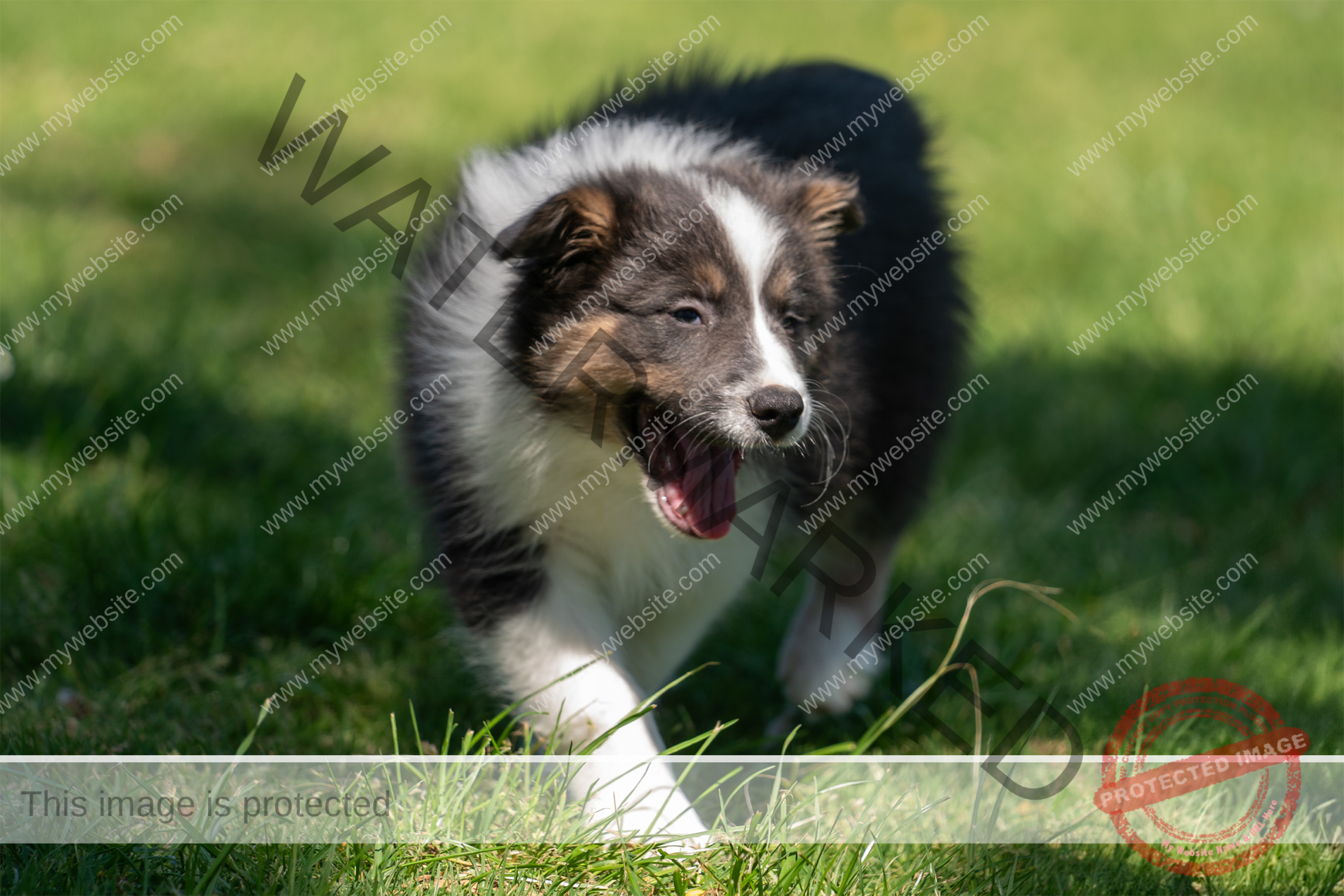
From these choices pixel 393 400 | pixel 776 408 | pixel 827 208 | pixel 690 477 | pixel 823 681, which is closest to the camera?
pixel 776 408

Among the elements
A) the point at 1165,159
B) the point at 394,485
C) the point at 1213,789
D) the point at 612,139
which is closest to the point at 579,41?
the point at 1165,159

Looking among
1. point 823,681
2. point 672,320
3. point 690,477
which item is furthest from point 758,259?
point 823,681

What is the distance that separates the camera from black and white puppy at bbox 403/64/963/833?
8.37 ft

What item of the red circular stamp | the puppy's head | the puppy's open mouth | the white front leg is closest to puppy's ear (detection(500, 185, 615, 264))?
the puppy's head

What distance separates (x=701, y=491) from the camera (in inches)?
105

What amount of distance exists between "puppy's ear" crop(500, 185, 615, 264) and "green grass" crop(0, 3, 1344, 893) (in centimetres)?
104

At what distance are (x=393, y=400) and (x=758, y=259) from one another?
1503 mm

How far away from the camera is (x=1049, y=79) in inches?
343

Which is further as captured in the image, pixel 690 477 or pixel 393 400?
pixel 393 400

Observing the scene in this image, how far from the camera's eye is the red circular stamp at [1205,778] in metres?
2.59

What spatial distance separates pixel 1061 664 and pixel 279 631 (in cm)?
227

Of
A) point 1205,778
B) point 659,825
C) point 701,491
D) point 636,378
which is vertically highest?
point 636,378

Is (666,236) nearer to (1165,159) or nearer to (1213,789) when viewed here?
(1213,789)

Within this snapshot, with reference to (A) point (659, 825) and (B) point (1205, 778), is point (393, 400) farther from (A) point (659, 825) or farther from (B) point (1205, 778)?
(B) point (1205, 778)
